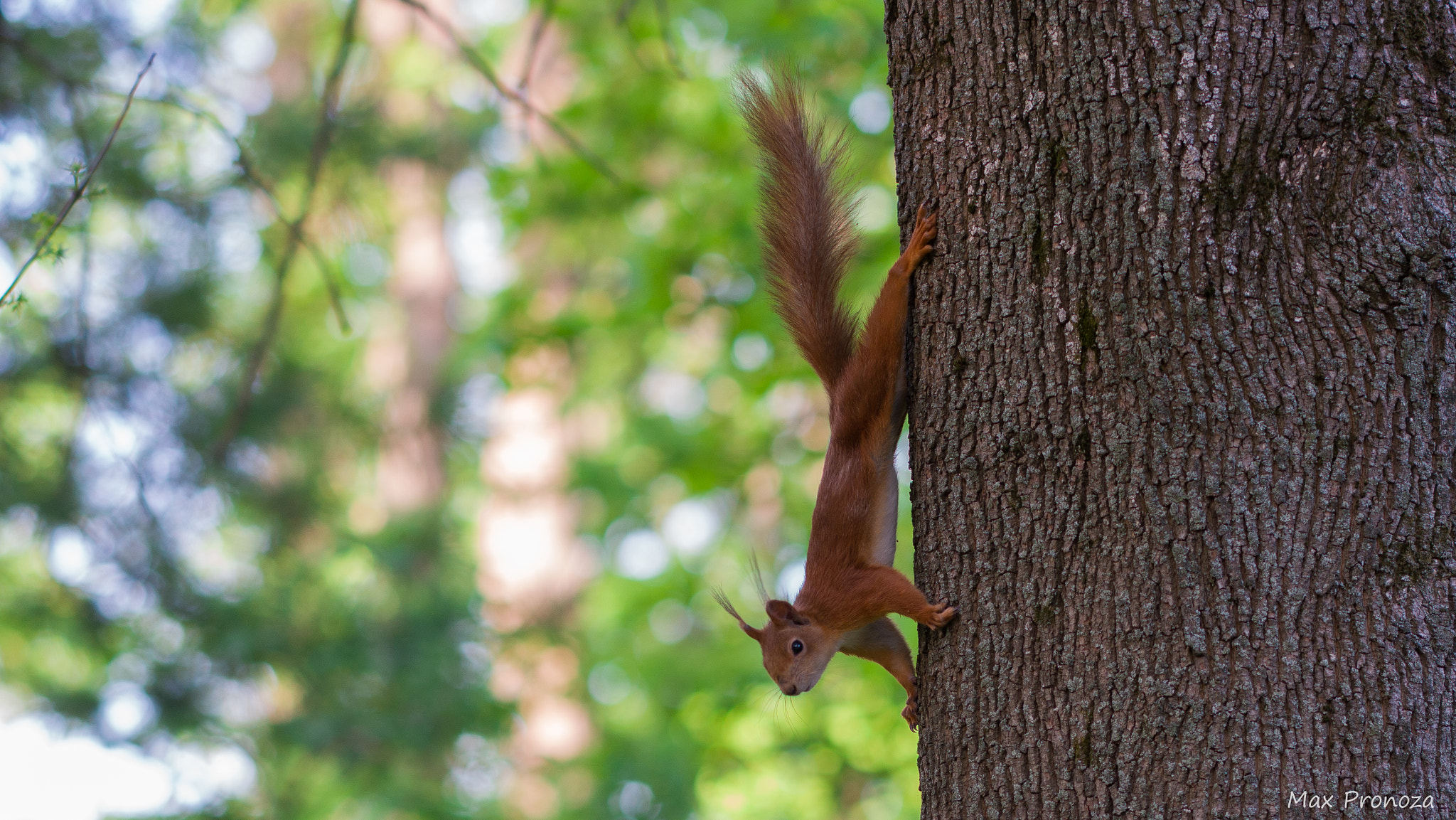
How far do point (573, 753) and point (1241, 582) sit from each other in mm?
7577

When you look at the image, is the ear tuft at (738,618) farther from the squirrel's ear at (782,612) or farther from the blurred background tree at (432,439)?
the blurred background tree at (432,439)

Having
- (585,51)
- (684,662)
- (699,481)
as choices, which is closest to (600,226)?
(585,51)

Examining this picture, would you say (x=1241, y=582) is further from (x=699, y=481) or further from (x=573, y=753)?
(x=573, y=753)

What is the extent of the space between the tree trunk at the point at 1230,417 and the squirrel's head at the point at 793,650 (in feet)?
2.61

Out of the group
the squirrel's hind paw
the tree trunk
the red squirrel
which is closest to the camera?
the tree trunk

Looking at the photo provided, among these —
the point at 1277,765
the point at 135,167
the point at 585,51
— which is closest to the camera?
the point at 1277,765

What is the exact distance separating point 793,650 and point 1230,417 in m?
1.22

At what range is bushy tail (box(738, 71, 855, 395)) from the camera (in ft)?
6.73

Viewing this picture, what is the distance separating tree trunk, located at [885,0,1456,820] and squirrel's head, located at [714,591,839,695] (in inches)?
31.3

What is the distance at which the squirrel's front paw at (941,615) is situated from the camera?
5.11 ft

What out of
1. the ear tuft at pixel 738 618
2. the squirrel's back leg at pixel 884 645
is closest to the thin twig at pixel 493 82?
the ear tuft at pixel 738 618

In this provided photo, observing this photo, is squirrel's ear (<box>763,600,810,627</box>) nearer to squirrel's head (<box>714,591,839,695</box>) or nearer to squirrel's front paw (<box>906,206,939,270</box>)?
squirrel's head (<box>714,591,839,695</box>)

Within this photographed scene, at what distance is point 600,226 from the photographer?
7844 mm

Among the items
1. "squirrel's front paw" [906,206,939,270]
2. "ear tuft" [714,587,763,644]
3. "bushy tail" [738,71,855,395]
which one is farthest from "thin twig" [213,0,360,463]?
"squirrel's front paw" [906,206,939,270]
